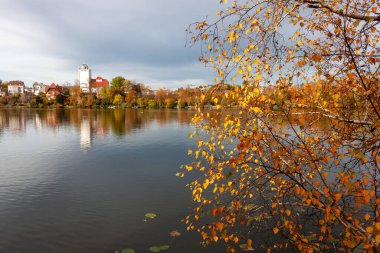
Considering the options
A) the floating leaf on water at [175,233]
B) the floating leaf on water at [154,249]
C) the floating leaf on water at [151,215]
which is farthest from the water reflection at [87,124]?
the floating leaf on water at [154,249]

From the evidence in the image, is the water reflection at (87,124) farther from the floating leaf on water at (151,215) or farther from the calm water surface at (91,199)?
the floating leaf on water at (151,215)

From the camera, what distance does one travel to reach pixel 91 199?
1692cm

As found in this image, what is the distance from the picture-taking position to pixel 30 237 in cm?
1261

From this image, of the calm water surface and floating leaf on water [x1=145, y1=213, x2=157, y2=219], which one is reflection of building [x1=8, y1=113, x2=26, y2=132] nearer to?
the calm water surface

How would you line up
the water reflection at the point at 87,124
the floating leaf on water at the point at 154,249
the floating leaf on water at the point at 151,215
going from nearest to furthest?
1. the floating leaf on water at the point at 154,249
2. the floating leaf on water at the point at 151,215
3. the water reflection at the point at 87,124

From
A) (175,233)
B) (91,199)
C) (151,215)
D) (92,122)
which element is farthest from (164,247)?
(92,122)

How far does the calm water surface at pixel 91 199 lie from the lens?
12.3 metres

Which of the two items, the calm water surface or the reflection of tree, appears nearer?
the calm water surface

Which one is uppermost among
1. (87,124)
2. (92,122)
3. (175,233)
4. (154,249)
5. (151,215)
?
(92,122)

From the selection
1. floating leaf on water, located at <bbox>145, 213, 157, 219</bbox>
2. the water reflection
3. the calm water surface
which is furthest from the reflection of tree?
floating leaf on water, located at <bbox>145, 213, 157, 219</bbox>

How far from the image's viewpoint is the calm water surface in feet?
40.3

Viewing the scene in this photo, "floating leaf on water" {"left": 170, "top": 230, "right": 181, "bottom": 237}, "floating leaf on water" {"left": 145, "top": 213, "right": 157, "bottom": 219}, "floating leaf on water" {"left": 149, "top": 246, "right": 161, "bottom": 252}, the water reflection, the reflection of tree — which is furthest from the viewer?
the reflection of tree

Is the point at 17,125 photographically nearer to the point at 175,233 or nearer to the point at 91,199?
the point at 91,199

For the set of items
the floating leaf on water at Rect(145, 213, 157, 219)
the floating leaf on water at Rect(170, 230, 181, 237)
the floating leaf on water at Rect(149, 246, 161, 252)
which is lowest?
the floating leaf on water at Rect(149, 246, 161, 252)
